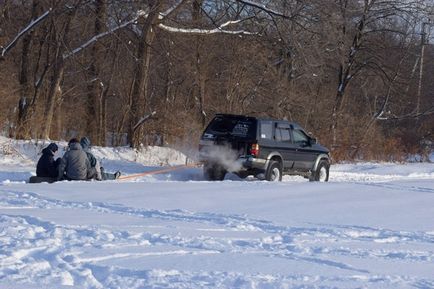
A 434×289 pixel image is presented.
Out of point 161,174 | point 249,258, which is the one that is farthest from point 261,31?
point 249,258

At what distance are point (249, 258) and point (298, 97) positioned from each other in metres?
23.2

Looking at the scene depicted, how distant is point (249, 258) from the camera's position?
25.2ft

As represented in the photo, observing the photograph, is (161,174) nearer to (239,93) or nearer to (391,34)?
(239,93)

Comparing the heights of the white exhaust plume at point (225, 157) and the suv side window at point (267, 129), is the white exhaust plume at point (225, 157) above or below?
below

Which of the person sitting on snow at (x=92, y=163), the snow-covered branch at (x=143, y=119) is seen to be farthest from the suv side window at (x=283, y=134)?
the snow-covered branch at (x=143, y=119)

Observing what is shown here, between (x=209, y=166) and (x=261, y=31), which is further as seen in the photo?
(x=261, y=31)

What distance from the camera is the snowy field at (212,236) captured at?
6703 millimetres

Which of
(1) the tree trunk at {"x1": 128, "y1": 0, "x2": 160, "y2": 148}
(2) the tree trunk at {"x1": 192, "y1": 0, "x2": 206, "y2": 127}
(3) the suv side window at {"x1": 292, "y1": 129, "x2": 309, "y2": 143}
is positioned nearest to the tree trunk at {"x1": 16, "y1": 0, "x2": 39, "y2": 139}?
(1) the tree trunk at {"x1": 128, "y1": 0, "x2": 160, "y2": 148}

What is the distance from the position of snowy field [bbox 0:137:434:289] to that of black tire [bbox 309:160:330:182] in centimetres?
388

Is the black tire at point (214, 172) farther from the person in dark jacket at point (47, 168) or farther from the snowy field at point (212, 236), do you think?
the person in dark jacket at point (47, 168)

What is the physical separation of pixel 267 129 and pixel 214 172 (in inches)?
69.4

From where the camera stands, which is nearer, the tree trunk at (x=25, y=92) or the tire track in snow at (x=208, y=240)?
the tire track in snow at (x=208, y=240)

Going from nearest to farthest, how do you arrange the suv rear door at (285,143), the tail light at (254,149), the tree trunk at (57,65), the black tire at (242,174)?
the tail light at (254,149) → the black tire at (242,174) → the suv rear door at (285,143) → the tree trunk at (57,65)

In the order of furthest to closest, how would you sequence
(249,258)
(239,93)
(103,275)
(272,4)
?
(239,93), (272,4), (249,258), (103,275)
